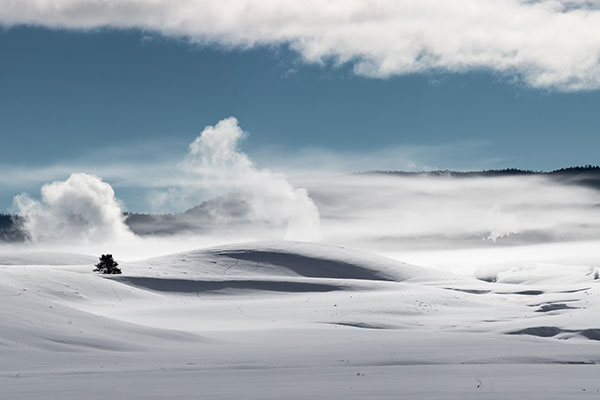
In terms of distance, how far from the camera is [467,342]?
144 feet

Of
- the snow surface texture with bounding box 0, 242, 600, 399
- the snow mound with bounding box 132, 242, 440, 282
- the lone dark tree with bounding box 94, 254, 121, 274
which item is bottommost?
the snow surface texture with bounding box 0, 242, 600, 399

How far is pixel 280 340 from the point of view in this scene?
150 ft

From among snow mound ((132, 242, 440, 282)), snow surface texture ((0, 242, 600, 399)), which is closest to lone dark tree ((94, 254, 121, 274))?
snow surface texture ((0, 242, 600, 399))

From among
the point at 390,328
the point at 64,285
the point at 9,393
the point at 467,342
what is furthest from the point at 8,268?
the point at 9,393

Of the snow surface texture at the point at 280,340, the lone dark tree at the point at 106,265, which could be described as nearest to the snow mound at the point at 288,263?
the lone dark tree at the point at 106,265

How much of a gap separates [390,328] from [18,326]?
24.7 m

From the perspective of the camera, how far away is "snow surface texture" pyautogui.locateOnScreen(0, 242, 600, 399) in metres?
26.8

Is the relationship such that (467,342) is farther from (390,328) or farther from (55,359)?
(55,359)

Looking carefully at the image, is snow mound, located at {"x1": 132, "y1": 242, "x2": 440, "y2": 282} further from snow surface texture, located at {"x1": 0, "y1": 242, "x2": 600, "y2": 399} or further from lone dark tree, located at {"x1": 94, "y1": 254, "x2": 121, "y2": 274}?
snow surface texture, located at {"x1": 0, "y1": 242, "x2": 600, "y2": 399}

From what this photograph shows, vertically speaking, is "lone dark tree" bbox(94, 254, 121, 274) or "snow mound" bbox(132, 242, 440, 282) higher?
"snow mound" bbox(132, 242, 440, 282)

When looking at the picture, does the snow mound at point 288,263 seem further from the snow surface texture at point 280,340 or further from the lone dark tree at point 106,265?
the snow surface texture at point 280,340

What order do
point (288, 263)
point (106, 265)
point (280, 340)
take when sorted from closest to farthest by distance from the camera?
point (280, 340)
point (106, 265)
point (288, 263)

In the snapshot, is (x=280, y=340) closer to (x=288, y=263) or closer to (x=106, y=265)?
(x=106, y=265)

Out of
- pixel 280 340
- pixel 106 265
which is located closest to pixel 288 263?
pixel 106 265
